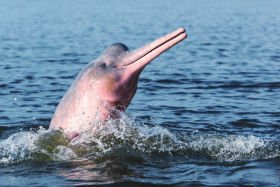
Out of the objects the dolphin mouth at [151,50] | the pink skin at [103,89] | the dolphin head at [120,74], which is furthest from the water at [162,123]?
the dolphin mouth at [151,50]

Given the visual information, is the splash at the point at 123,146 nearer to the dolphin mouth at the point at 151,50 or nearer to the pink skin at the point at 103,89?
the pink skin at the point at 103,89

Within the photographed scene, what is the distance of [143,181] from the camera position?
711cm

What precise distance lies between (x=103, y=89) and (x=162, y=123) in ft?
11.7

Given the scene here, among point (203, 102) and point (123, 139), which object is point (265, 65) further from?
point (123, 139)

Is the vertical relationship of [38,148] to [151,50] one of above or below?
below

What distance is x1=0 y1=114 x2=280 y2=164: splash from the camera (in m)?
8.25

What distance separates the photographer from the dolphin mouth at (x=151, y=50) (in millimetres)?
7613

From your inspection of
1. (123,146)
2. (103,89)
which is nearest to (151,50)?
(103,89)

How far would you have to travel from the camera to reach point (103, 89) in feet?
26.6

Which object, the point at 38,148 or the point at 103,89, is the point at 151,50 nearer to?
the point at 103,89

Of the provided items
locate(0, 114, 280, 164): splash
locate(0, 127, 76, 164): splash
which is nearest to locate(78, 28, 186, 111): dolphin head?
locate(0, 114, 280, 164): splash

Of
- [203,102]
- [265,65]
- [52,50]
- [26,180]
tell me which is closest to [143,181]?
[26,180]

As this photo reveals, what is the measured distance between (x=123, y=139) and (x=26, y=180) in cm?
202

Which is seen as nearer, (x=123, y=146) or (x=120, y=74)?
(x=120, y=74)
